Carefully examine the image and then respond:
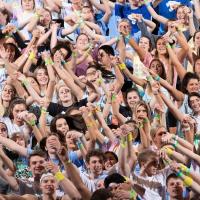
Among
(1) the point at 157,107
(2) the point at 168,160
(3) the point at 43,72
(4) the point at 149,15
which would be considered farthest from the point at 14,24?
(2) the point at 168,160

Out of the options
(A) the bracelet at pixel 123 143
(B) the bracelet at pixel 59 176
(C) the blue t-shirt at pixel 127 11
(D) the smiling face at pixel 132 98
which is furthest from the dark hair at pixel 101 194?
(C) the blue t-shirt at pixel 127 11

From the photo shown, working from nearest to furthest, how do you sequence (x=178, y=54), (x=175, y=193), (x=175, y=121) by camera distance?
(x=175, y=193) → (x=175, y=121) → (x=178, y=54)

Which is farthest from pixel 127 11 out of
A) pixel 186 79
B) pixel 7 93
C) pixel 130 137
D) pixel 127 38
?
pixel 130 137

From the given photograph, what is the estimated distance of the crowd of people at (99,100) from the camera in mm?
4875

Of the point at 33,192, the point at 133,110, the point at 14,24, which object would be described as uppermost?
the point at 14,24

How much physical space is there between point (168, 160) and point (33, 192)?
3.04 feet

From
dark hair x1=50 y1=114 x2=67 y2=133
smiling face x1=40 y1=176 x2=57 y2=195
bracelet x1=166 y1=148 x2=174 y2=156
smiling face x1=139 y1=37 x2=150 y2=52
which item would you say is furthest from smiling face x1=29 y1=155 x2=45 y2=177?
smiling face x1=139 y1=37 x2=150 y2=52

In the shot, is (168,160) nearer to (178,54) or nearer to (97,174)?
(97,174)

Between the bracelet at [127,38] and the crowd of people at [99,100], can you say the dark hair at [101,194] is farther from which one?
the bracelet at [127,38]

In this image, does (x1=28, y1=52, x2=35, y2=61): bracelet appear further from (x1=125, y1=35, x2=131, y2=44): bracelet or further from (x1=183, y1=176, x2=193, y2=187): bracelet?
(x1=183, y1=176, x2=193, y2=187): bracelet

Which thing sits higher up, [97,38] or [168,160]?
[97,38]

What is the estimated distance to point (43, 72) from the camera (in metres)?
5.61

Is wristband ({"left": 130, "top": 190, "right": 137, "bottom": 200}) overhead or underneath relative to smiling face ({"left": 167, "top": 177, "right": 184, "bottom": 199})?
underneath

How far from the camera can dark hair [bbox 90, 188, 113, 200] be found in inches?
185
